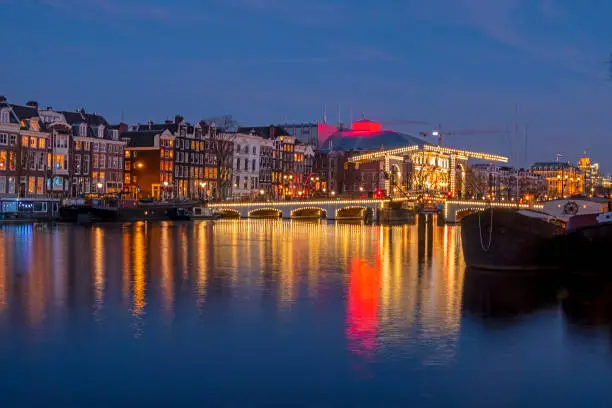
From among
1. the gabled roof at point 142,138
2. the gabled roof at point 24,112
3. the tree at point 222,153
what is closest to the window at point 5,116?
the gabled roof at point 24,112

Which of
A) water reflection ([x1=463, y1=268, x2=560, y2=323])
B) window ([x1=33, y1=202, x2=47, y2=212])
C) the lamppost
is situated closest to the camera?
water reflection ([x1=463, y1=268, x2=560, y2=323])

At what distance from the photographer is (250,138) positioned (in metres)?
114

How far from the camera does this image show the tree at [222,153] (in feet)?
331

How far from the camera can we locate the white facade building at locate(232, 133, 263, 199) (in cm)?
11188

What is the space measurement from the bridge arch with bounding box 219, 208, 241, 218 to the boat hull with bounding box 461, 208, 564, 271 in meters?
61.0

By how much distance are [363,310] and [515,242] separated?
1171 cm

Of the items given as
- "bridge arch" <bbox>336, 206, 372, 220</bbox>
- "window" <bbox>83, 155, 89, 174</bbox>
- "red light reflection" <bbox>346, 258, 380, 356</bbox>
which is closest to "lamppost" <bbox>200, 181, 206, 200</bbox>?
"window" <bbox>83, 155, 89, 174</bbox>

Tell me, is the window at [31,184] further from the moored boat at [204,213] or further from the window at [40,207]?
the moored boat at [204,213]

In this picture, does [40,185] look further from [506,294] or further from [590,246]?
[506,294]

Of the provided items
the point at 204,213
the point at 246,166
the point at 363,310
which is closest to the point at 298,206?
the point at 204,213

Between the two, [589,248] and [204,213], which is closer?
Result: [589,248]

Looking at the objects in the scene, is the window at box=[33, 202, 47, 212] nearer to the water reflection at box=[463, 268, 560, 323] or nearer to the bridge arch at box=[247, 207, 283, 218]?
the bridge arch at box=[247, 207, 283, 218]

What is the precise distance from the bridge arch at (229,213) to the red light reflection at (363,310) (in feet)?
193

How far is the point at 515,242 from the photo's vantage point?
105ft
